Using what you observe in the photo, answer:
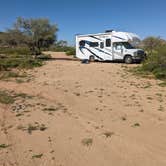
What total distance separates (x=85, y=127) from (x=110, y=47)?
1637 cm

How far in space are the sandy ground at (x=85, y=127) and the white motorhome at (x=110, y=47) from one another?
35.9 feet

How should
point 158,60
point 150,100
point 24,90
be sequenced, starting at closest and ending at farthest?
point 150,100 → point 24,90 → point 158,60

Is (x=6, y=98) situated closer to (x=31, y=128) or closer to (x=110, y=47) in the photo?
(x=31, y=128)

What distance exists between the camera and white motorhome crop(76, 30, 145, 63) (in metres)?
21.2

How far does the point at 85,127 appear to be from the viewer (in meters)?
6.18

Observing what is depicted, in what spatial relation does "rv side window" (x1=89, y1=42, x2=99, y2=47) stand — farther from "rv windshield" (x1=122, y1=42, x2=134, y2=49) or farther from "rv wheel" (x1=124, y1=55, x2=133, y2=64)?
"rv wheel" (x1=124, y1=55, x2=133, y2=64)

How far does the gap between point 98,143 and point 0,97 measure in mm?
4998

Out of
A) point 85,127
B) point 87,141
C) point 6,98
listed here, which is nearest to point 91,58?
point 6,98

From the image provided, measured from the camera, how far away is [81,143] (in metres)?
5.30

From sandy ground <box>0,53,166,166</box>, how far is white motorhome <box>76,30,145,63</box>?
10952 mm

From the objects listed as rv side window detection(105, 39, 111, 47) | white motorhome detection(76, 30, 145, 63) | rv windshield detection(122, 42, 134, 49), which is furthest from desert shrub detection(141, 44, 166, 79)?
rv side window detection(105, 39, 111, 47)

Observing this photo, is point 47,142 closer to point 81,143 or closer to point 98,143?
point 81,143

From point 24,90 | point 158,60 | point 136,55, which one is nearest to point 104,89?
point 24,90

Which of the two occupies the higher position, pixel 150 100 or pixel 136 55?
pixel 136 55
